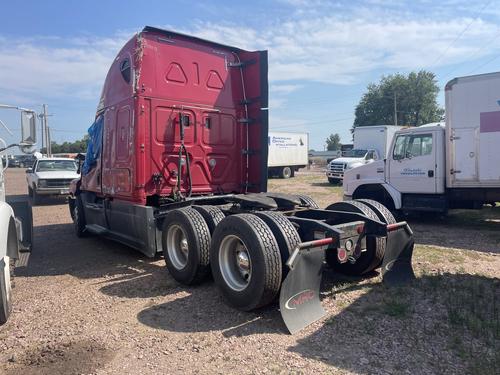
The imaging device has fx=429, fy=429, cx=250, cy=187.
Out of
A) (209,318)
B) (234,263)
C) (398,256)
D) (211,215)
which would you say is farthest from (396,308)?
(211,215)

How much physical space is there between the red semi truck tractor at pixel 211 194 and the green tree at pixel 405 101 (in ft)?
202

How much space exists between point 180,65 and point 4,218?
149 inches

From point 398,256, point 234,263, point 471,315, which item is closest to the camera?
point 471,315

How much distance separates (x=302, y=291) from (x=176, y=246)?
7.70 ft

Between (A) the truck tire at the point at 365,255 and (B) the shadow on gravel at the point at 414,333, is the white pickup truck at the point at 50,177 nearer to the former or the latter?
(A) the truck tire at the point at 365,255

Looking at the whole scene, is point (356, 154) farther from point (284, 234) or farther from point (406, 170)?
point (284, 234)

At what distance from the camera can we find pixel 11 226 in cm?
507

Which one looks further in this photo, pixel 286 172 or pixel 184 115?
pixel 286 172

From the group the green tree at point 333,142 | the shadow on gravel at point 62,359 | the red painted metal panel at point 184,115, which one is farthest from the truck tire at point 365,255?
the green tree at point 333,142

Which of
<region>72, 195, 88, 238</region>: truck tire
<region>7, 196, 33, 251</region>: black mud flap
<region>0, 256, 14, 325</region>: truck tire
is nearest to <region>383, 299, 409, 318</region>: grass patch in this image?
<region>0, 256, 14, 325</region>: truck tire

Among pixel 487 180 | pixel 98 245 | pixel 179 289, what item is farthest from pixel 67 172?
pixel 487 180

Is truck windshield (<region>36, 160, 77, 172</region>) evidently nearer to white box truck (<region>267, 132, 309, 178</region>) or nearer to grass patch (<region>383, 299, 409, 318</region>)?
white box truck (<region>267, 132, 309, 178</region>)

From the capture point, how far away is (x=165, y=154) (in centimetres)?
693

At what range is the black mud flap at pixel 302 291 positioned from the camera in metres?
4.21
